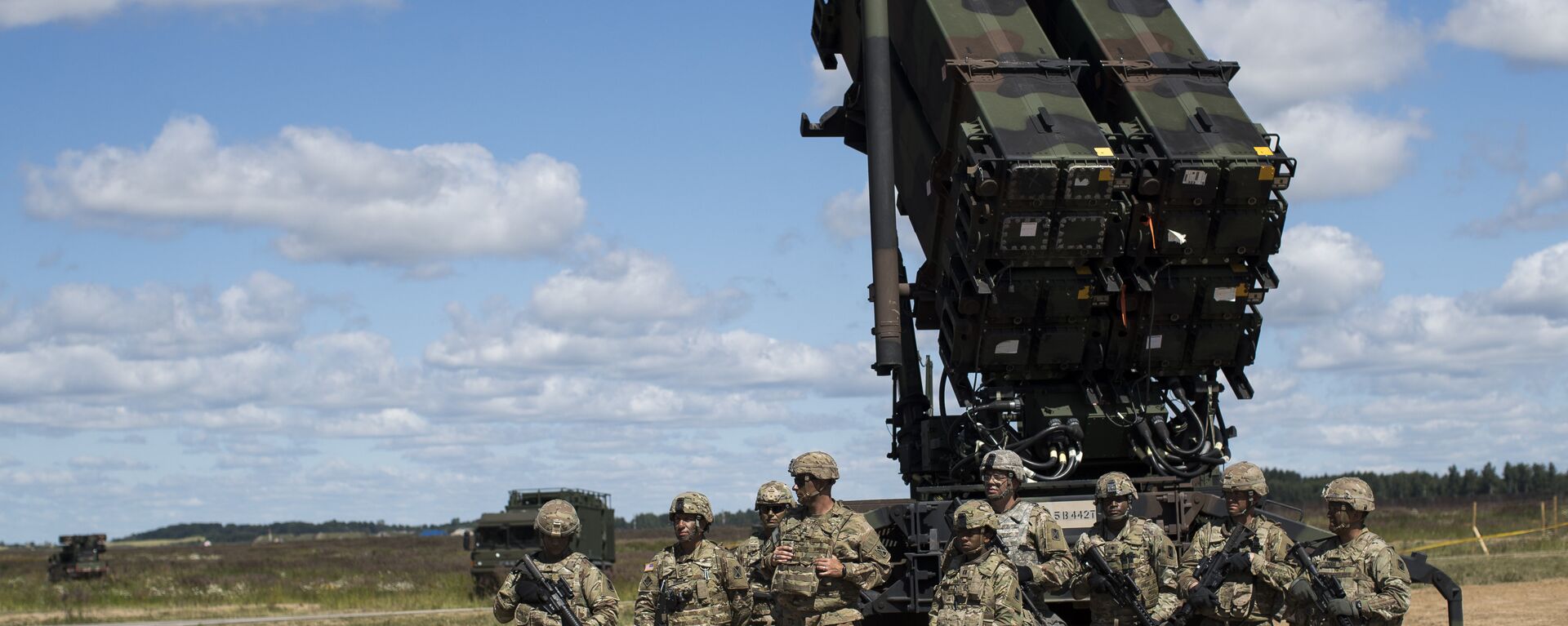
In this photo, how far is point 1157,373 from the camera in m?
11.9

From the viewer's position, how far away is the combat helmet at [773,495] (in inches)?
319

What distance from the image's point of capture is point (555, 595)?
6.98 metres

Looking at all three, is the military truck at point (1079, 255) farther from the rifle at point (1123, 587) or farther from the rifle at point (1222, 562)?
the rifle at point (1222, 562)

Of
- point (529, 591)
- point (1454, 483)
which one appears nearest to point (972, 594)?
point (529, 591)

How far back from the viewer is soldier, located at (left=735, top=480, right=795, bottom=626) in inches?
318

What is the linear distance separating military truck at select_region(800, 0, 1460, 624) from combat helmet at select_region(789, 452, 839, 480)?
2.49m

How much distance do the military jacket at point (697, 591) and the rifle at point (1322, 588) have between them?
8.48 ft

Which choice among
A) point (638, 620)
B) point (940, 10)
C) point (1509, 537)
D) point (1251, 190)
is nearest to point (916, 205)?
point (940, 10)

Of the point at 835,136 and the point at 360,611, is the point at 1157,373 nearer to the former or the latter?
the point at 835,136

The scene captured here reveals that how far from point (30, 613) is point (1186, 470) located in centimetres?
2014

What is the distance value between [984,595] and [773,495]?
166 cm

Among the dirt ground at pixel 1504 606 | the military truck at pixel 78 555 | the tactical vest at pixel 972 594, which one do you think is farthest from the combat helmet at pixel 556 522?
the military truck at pixel 78 555

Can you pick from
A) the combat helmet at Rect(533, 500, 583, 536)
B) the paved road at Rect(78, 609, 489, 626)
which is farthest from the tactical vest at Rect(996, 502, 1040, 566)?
the paved road at Rect(78, 609, 489, 626)

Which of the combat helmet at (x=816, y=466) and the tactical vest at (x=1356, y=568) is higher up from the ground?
the combat helmet at (x=816, y=466)
